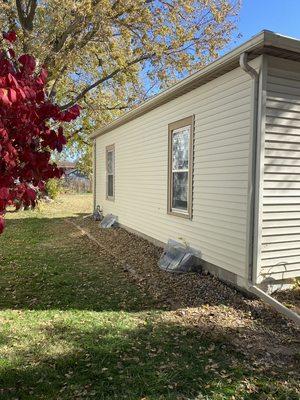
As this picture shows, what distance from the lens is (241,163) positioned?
5.39 m

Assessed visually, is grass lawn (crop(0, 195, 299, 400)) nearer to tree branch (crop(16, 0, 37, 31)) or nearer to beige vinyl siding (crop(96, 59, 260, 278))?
beige vinyl siding (crop(96, 59, 260, 278))

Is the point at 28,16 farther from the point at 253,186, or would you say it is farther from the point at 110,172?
the point at 253,186

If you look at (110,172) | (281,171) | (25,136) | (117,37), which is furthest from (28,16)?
(25,136)

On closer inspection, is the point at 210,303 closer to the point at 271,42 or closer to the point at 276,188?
the point at 276,188

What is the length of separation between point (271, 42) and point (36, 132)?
127 inches

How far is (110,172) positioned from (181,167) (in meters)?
6.19

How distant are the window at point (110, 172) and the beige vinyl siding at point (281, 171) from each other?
8115 millimetres

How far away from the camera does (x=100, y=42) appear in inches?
538

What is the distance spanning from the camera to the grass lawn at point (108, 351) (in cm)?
318

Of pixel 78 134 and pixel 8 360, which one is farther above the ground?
pixel 78 134

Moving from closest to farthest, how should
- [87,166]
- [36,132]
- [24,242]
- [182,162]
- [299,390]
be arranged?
1. [36,132]
2. [299,390]
3. [182,162]
4. [24,242]
5. [87,166]

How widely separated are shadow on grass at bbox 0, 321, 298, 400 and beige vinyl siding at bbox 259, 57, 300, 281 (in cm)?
175

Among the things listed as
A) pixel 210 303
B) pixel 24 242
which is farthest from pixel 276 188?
pixel 24 242

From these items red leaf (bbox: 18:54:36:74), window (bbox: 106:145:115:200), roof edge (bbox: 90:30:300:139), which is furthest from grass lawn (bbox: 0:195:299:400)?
window (bbox: 106:145:115:200)
